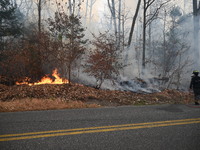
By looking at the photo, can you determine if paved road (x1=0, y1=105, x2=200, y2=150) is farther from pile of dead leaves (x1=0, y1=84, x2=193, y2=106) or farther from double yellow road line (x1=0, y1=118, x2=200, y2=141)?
pile of dead leaves (x1=0, y1=84, x2=193, y2=106)

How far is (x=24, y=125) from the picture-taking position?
4.82 metres

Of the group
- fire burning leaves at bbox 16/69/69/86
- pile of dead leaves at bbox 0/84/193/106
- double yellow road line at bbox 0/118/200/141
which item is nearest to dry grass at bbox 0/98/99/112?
pile of dead leaves at bbox 0/84/193/106

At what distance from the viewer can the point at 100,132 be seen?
436 cm

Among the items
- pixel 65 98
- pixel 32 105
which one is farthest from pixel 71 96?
pixel 32 105

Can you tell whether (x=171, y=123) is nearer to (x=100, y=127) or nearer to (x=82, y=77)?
(x=100, y=127)

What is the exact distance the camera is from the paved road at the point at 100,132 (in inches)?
143

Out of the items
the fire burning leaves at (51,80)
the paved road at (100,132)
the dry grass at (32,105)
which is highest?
the fire burning leaves at (51,80)

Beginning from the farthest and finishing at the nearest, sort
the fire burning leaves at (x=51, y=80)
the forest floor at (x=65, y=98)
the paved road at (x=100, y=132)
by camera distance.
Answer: the fire burning leaves at (x=51, y=80), the forest floor at (x=65, y=98), the paved road at (x=100, y=132)

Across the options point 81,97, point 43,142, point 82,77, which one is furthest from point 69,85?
point 43,142

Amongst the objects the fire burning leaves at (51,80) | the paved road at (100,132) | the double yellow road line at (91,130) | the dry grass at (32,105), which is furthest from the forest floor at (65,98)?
the double yellow road line at (91,130)

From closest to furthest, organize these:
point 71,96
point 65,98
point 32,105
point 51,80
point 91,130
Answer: point 91,130, point 32,105, point 65,98, point 71,96, point 51,80

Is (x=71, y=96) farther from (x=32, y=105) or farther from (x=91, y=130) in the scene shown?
(x=91, y=130)

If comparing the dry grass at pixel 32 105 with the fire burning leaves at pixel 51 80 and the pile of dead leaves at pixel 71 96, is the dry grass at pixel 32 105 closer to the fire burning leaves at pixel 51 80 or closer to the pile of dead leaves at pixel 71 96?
the pile of dead leaves at pixel 71 96

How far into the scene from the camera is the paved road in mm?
3639
